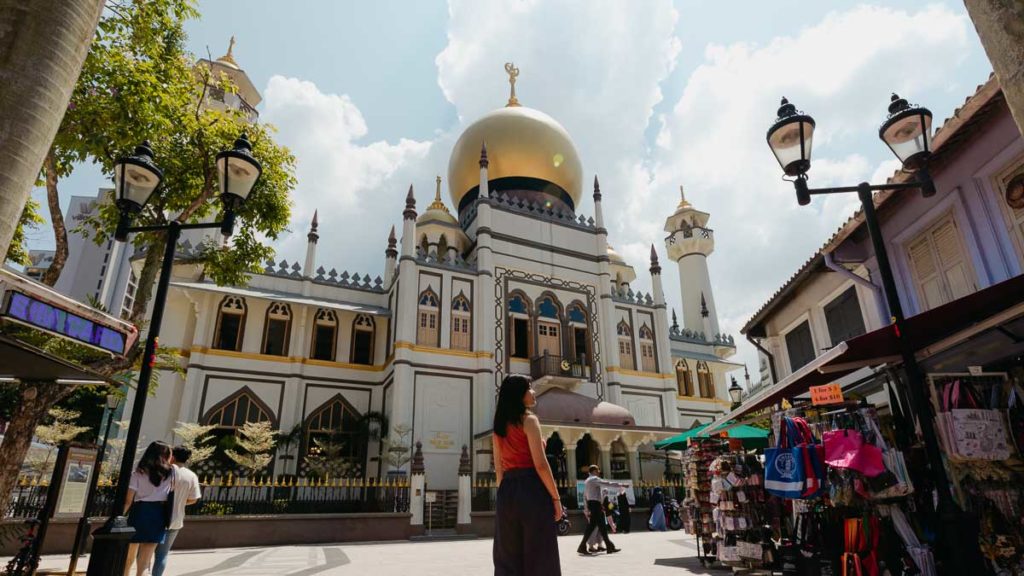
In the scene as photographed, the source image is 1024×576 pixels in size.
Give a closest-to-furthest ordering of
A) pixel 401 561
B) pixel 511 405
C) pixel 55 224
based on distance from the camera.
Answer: pixel 511 405 → pixel 55 224 → pixel 401 561

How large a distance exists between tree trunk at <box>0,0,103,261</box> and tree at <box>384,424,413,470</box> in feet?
53.8

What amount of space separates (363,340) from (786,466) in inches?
742

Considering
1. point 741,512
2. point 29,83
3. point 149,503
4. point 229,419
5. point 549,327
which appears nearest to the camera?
point 29,83

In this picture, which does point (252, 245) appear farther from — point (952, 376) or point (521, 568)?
point (952, 376)

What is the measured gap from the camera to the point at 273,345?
21.0 meters

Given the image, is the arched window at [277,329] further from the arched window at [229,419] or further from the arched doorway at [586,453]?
the arched doorway at [586,453]

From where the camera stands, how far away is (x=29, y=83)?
258 centimetres

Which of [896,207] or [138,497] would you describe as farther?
[896,207]

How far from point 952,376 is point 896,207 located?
143 inches

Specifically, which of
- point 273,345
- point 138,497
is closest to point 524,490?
point 138,497

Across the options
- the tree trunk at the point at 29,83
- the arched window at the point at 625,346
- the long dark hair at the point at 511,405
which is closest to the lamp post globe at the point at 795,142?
the long dark hair at the point at 511,405

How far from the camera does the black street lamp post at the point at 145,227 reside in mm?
4202

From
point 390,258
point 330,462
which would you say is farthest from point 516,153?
point 330,462

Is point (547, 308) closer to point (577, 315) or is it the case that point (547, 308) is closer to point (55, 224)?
point (577, 315)
